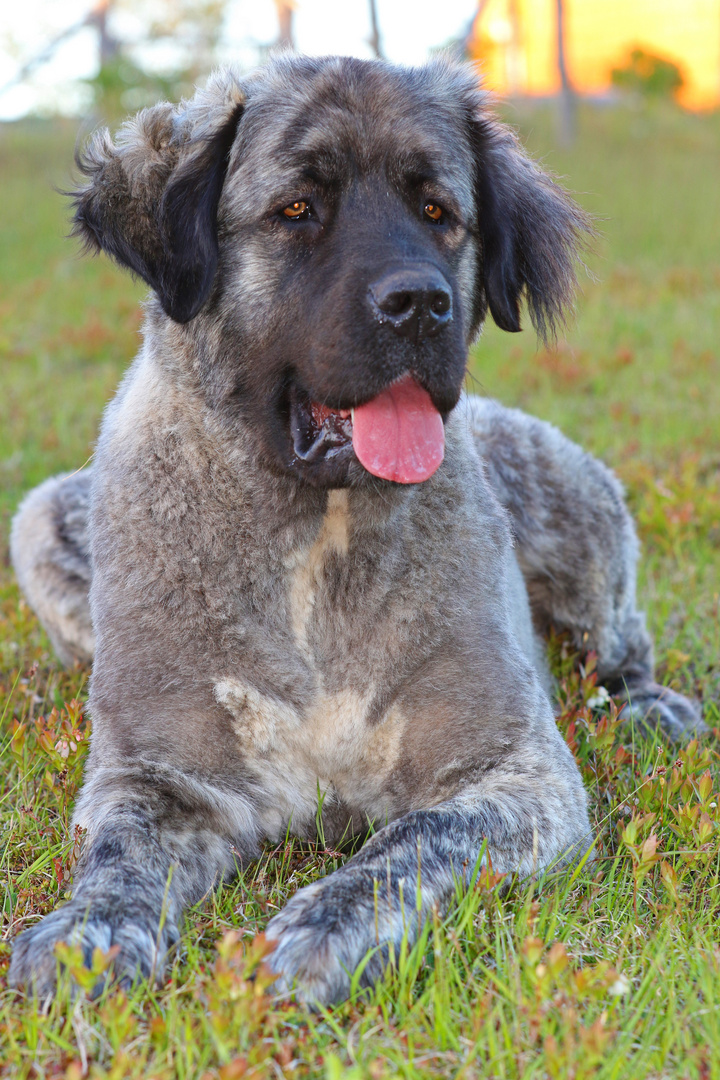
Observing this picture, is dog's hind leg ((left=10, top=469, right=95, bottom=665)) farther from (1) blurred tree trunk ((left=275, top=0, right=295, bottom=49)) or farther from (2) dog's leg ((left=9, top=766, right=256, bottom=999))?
(1) blurred tree trunk ((left=275, top=0, right=295, bottom=49))

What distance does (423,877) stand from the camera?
7.88 ft

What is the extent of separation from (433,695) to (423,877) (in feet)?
1.93

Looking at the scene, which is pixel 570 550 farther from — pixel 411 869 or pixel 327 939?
pixel 327 939

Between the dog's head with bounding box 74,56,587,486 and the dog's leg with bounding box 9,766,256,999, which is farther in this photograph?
the dog's head with bounding box 74,56,587,486

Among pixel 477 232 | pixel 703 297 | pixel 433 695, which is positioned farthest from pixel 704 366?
pixel 433 695

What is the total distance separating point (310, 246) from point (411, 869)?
62.3 inches

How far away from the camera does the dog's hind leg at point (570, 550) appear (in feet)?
14.0

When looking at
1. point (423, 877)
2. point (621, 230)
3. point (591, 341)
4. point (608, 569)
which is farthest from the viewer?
point (621, 230)

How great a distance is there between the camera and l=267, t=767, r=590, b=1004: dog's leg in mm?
2172

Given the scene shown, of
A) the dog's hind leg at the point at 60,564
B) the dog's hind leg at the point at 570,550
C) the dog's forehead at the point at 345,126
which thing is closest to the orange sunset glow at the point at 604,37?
the dog's hind leg at the point at 570,550

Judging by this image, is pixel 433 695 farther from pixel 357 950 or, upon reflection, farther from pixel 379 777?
pixel 357 950

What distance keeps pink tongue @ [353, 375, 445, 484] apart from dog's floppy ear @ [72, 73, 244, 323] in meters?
0.57

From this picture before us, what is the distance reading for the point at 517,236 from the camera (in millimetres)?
3314

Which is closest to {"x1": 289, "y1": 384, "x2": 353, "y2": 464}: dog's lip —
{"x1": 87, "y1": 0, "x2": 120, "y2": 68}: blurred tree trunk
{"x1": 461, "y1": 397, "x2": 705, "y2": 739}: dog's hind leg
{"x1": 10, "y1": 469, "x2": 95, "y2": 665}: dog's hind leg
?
{"x1": 461, "y1": 397, "x2": 705, "y2": 739}: dog's hind leg
